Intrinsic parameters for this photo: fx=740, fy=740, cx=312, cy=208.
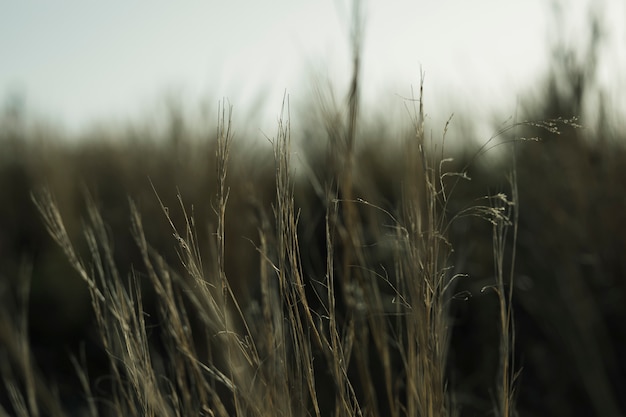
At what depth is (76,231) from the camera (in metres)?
4.29

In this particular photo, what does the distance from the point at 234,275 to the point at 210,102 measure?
1568 mm

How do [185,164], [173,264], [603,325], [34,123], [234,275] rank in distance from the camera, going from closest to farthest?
[603,325] < [234,275] < [173,264] < [185,164] < [34,123]

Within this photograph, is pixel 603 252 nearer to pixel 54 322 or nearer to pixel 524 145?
Result: pixel 524 145

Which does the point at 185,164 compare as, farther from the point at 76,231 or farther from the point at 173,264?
the point at 76,231

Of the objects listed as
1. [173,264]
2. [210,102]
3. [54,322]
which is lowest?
[54,322]

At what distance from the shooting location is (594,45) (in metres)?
2.72

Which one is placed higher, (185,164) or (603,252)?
(185,164)

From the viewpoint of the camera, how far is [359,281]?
124 centimetres

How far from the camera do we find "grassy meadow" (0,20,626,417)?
1174 millimetres

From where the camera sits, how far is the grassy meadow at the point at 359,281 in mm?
1174

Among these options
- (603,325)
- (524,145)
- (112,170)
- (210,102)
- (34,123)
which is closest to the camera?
(603,325)

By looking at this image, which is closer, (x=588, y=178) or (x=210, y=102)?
(x=588, y=178)

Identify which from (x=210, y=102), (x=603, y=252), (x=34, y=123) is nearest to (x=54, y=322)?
(x=210, y=102)

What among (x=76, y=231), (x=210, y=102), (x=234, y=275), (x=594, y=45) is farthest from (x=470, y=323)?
(x=76, y=231)
